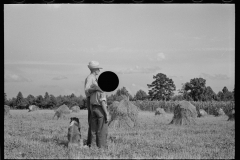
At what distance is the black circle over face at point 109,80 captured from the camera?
21.6 ft

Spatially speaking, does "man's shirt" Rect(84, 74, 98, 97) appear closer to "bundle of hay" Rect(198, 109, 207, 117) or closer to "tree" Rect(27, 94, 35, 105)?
"tree" Rect(27, 94, 35, 105)

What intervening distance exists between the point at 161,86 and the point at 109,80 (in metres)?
3.91

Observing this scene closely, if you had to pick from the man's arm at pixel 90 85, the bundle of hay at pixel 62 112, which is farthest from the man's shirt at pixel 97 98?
the bundle of hay at pixel 62 112

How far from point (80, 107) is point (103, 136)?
8.88 feet

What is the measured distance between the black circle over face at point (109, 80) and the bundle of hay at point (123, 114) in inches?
261

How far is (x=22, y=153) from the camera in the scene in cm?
812

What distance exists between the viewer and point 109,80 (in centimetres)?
662

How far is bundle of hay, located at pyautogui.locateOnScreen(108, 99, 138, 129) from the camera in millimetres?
13242

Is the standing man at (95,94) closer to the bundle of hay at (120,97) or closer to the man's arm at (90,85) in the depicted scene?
the man's arm at (90,85)

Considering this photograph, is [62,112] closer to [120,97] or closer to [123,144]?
[120,97]

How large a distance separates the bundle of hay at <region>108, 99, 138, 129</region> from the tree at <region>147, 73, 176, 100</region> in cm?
252

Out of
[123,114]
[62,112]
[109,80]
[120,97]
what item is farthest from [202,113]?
[109,80]
